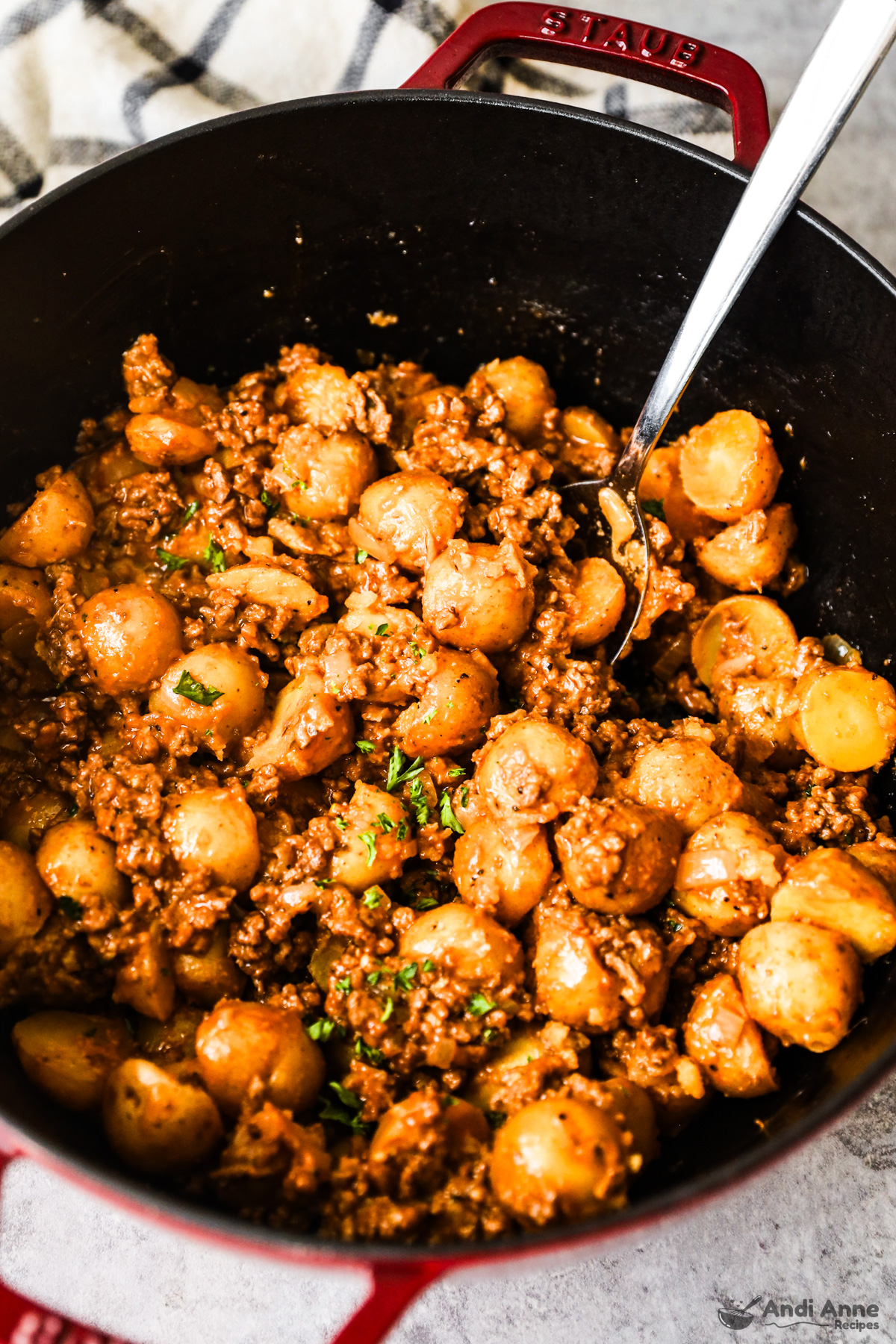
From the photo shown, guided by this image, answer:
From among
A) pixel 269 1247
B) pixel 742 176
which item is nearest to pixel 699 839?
pixel 269 1247

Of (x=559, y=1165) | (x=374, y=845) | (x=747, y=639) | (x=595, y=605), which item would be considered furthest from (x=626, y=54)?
(x=559, y=1165)

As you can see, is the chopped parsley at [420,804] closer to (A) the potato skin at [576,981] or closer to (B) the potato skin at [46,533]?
(A) the potato skin at [576,981]

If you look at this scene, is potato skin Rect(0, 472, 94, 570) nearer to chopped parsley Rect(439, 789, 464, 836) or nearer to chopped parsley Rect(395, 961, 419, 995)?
chopped parsley Rect(439, 789, 464, 836)

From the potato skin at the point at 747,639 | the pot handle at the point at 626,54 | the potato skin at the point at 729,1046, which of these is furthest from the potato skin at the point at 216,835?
the pot handle at the point at 626,54

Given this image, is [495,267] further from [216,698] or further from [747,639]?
[216,698]

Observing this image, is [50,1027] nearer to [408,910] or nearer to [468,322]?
[408,910]

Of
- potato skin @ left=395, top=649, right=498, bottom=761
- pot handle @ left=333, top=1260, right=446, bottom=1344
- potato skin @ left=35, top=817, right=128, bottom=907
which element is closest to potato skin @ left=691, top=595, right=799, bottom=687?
potato skin @ left=395, top=649, right=498, bottom=761
